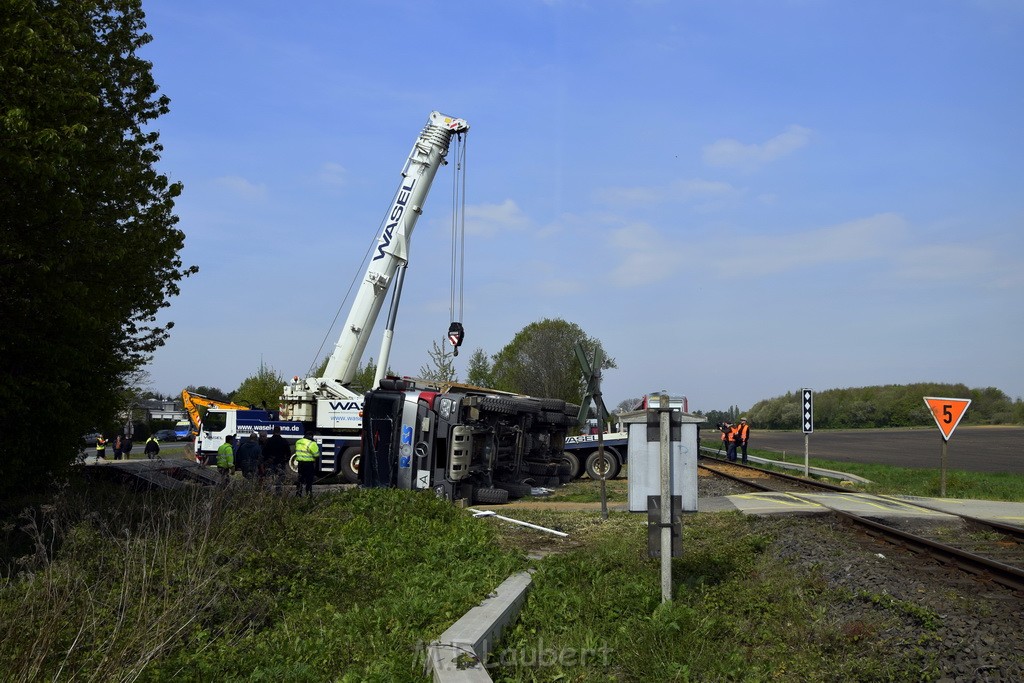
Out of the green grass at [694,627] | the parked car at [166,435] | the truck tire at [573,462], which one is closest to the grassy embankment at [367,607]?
the green grass at [694,627]

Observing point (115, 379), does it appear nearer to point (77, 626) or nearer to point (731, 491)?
point (77, 626)

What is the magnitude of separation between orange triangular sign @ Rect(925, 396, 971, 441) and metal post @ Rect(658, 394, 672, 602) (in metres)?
13.8

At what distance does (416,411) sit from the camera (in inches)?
716

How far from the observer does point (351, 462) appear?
26.1 metres

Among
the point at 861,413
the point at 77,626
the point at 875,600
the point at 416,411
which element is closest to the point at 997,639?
the point at 875,600

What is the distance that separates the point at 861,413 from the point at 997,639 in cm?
9855

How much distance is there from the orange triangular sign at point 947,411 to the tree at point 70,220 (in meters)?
16.0

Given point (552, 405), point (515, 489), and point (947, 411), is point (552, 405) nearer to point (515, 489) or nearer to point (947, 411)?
point (515, 489)

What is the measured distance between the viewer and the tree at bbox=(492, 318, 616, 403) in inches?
2297

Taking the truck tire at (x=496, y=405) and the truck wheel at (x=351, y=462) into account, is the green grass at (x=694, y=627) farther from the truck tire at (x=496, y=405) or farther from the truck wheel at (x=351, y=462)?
the truck wheel at (x=351, y=462)

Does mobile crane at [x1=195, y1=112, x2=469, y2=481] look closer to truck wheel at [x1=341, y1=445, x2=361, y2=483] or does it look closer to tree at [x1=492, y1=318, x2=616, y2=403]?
truck wheel at [x1=341, y1=445, x2=361, y2=483]

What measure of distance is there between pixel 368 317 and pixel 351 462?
13.9ft

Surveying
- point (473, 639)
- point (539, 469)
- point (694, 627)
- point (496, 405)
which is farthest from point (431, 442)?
point (473, 639)

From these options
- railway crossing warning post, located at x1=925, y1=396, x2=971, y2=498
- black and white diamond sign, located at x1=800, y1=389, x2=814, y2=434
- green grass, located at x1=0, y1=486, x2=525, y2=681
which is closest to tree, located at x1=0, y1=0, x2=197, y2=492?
green grass, located at x1=0, y1=486, x2=525, y2=681
